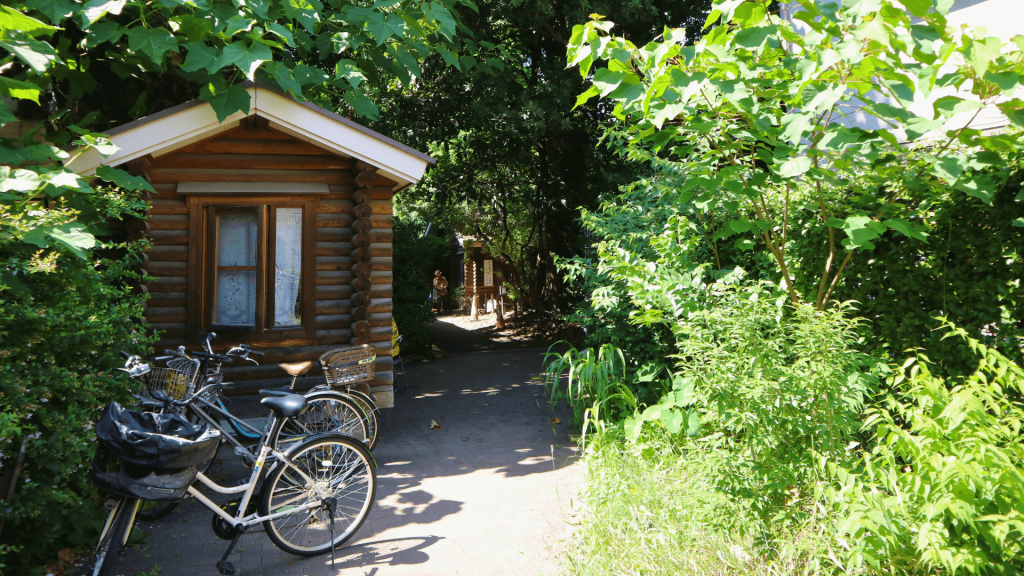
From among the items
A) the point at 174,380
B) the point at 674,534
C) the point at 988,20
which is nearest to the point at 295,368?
the point at 174,380

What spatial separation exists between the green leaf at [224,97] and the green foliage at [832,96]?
3.50 metres

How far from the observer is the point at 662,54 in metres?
3.44

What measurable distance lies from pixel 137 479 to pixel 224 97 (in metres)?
3.76

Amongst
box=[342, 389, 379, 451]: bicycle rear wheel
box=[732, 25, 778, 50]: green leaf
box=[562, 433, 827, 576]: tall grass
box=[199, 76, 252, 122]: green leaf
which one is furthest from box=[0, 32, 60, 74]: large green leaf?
box=[562, 433, 827, 576]: tall grass

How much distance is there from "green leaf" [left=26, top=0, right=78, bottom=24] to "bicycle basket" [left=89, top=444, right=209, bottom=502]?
10.2ft

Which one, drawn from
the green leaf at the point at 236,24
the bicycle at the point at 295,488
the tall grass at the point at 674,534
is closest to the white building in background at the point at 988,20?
the tall grass at the point at 674,534

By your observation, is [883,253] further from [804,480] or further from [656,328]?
[656,328]

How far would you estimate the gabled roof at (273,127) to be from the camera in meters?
6.25

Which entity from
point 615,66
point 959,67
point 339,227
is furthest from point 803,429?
point 339,227

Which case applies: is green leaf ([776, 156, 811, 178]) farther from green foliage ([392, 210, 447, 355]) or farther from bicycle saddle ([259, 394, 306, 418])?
green foliage ([392, 210, 447, 355])

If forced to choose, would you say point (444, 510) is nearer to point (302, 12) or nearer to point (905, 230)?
point (905, 230)

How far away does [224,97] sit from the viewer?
574 centimetres

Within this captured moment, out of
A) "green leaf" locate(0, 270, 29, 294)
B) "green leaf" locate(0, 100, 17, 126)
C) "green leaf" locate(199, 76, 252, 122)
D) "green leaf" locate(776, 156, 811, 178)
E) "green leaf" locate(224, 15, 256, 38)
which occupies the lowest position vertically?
"green leaf" locate(0, 270, 29, 294)

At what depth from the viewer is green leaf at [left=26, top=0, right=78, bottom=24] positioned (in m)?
4.38
